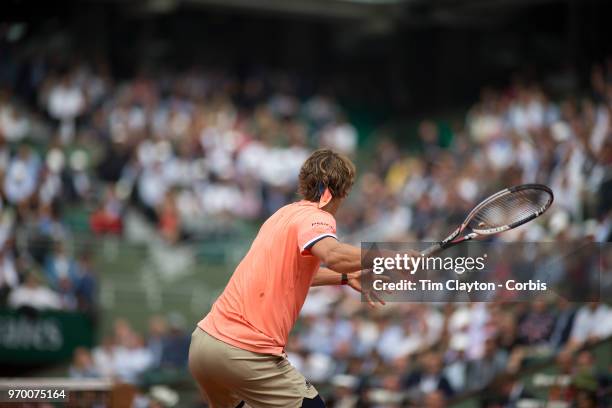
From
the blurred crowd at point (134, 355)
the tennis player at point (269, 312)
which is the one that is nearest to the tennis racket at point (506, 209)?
the tennis player at point (269, 312)

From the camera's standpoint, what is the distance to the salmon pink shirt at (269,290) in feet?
16.6

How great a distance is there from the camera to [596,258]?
8328mm

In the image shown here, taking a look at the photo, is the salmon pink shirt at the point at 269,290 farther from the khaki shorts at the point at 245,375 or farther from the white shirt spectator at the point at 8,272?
the white shirt spectator at the point at 8,272

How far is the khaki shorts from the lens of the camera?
503 centimetres

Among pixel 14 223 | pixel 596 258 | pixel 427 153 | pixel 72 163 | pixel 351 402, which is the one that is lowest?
pixel 351 402

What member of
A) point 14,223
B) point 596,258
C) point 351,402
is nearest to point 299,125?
point 14,223

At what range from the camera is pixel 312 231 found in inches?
195

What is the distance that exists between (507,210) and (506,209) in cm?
1

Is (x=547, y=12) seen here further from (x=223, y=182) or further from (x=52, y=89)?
(x=52, y=89)

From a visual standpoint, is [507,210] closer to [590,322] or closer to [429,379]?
[590,322]

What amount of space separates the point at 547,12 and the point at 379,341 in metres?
11.4

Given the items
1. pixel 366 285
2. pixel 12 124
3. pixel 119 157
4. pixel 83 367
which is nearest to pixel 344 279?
pixel 366 285

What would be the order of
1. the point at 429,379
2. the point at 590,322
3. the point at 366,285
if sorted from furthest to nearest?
the point at 429,379 → the point at 590,322 → the point at 366,285

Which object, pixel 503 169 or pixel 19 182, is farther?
pixel 19 182
